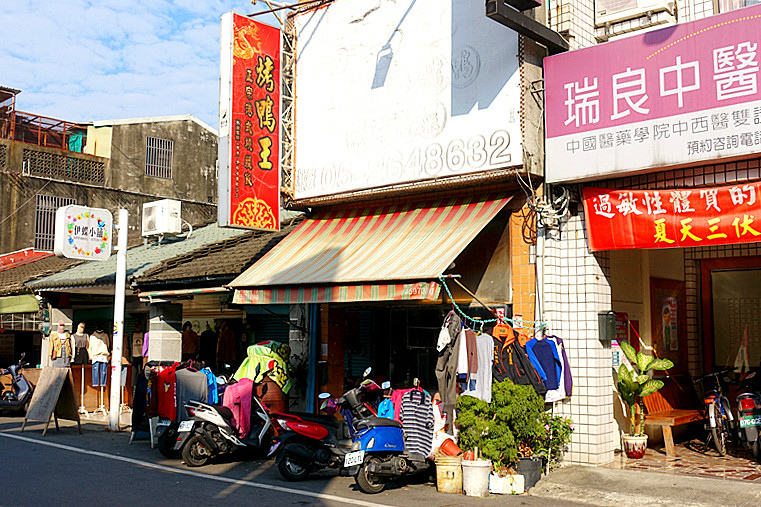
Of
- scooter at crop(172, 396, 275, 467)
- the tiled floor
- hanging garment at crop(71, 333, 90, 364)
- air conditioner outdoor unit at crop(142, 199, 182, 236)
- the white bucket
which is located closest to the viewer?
the white bucket

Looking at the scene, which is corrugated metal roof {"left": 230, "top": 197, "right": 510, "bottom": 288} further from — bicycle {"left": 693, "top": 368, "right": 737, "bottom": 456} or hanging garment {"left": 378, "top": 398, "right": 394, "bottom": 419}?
bicycle {"left": 693, "top": 368, "right": 737, "bottom": 456}

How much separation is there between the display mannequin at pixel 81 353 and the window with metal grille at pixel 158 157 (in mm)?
13190

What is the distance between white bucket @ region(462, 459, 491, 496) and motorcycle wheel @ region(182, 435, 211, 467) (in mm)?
4015

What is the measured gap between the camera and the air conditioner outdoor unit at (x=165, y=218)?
1934cm

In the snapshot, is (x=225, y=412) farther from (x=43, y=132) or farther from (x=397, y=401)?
(x=43, y=132)

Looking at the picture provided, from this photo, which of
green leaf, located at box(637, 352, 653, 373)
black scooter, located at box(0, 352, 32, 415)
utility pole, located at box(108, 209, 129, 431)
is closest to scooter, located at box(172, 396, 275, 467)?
utility pole, located at box(108, 209, 129, 431)

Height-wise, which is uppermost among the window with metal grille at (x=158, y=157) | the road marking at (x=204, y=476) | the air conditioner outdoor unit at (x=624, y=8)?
the window with metal grille at (x=158, y=157)

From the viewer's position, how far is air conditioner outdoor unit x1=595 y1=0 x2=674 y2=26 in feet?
34.4

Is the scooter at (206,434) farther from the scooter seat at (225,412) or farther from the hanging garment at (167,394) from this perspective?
the hanging garment at (167,394)

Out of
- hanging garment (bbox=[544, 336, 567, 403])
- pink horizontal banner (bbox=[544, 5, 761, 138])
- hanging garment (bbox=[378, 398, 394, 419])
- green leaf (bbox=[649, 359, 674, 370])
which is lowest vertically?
hanging garment (bbox=[378, 398, 394, 419])

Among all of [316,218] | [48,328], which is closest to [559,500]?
[316,218]

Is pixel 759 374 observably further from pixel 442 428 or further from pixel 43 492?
pixel 43 492

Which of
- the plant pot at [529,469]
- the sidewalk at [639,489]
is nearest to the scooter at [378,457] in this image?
the plant pot at [529,469]

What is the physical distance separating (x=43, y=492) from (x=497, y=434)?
5538 millimetres
